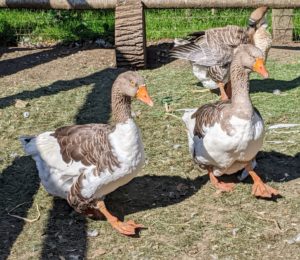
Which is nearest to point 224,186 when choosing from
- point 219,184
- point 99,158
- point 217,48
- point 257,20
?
point 219,184

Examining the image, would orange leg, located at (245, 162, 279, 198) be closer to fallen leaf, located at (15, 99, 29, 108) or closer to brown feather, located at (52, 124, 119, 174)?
brown feather, located at (52, 124, 119, 174)

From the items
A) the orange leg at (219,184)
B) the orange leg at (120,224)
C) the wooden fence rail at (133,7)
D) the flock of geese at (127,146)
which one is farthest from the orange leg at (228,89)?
the orange leg at (120,224)

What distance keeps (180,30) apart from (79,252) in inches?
229

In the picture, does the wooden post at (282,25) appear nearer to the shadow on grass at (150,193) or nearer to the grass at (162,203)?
the grass at (162,203)

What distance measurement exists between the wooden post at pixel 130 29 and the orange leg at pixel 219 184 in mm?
3341

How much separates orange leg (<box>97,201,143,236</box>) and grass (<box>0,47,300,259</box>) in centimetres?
6

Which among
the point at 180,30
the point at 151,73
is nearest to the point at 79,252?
the point at 151,73

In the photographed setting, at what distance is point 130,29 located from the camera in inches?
310

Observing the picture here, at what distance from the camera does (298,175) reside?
16.7ft

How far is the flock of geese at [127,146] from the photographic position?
13.9 feet

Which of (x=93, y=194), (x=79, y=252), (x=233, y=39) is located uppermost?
(x=233, y=39)

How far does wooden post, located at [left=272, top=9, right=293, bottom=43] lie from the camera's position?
29.2 feet

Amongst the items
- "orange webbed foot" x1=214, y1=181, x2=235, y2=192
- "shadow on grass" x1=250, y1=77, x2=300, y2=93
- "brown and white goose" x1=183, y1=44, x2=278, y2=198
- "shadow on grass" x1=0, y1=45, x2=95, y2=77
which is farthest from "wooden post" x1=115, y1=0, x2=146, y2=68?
"orange webbed foot" x1=214, y1=181, x2=235, y2=192

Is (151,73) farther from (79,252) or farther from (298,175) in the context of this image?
(79,252)
